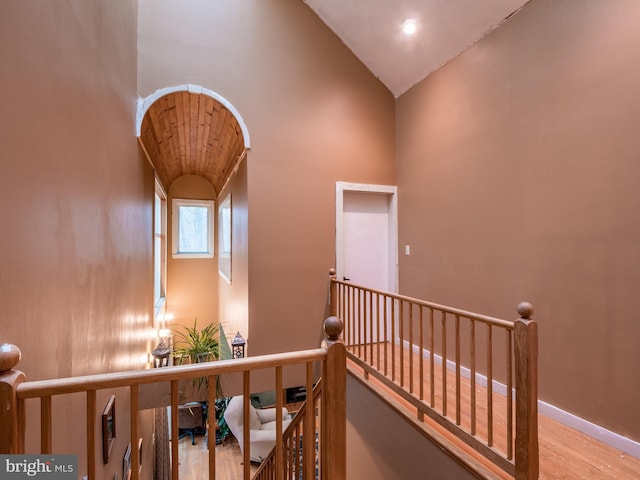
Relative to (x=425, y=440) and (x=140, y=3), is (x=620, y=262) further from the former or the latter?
(x=140, y=3)

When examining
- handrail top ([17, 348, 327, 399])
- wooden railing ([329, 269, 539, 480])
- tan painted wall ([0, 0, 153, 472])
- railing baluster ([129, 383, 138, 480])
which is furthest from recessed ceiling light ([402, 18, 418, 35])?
railing baluster ([129, 383, 138, 480])

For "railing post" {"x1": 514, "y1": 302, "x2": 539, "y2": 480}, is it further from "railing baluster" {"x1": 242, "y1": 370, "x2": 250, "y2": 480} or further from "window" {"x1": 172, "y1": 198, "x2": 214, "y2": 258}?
"window" {"x1": 172, "y1": 198, "x2": 214, "y2": 258}

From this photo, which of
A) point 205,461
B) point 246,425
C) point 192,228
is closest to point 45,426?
point 246,425

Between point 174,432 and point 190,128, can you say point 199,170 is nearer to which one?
point 190,128

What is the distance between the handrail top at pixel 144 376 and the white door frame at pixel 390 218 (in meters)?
2.69

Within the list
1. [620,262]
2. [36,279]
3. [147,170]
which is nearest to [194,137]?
[147,170]

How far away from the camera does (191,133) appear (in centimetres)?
432

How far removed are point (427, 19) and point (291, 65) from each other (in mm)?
1495

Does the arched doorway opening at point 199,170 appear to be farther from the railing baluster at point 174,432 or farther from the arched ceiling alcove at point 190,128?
the railing baluster at point 174,432

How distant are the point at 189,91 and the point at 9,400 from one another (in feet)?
10.3

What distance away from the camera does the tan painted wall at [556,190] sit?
2062 millimetres

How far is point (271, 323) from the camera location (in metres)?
3.56

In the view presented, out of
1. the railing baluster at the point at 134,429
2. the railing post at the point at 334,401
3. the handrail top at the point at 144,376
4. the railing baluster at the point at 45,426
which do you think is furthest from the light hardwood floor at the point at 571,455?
the railing baluster at the point at 45,426

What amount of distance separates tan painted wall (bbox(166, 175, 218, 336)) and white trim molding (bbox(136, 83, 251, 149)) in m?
4.07
